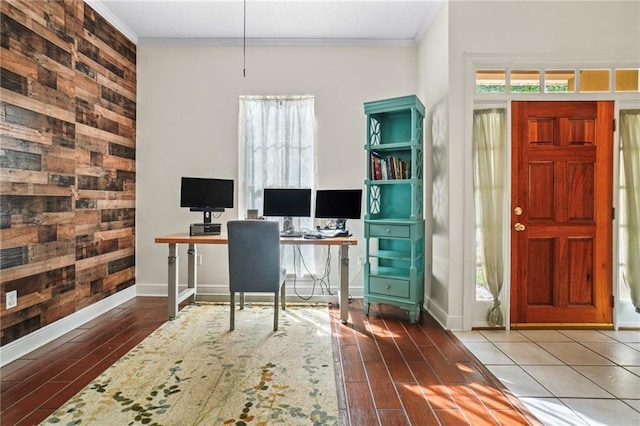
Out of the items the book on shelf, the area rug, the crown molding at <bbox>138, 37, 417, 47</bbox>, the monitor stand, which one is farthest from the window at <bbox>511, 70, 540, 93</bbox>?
the area rug

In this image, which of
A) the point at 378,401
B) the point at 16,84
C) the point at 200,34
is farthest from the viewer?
the point at 200,34

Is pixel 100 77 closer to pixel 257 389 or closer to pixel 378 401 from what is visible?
pixel 257 389

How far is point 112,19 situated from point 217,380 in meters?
3.78

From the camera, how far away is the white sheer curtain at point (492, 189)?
3.33 m

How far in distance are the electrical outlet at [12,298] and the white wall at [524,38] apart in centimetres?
342

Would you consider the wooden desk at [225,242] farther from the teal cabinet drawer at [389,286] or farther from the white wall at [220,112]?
the white wall at [220,112]

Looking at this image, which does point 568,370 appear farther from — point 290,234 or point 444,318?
point 290,234

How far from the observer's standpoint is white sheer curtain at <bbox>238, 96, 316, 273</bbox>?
432cm

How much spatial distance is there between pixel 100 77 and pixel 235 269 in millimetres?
2414

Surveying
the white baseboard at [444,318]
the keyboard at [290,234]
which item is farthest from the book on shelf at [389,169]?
the white baseboard at [444,318]

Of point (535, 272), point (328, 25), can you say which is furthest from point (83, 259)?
point (535, 272)

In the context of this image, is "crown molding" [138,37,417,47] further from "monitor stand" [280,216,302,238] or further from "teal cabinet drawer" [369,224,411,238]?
"teal cabinet drawer" [369,224,411,238]

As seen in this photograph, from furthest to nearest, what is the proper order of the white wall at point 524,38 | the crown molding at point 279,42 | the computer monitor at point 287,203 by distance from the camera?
the crown molding at point 279,42
the computer monitor at point 287,203
the white wall at point 524,38

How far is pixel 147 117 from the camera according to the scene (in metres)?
4.39
